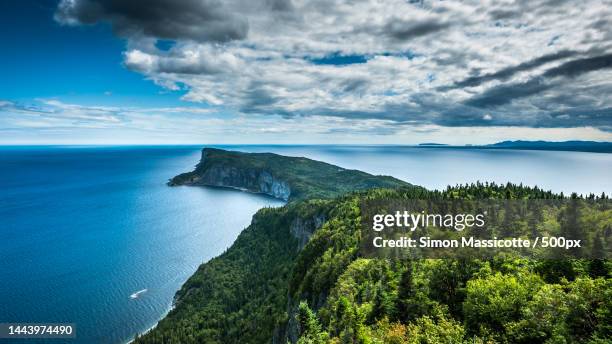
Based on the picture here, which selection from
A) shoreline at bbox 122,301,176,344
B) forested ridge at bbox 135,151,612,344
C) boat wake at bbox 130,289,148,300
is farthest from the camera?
boat wake at bbox 130,289,148,300

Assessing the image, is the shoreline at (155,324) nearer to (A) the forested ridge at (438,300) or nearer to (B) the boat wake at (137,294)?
(A) the forested ridge at (438,300)

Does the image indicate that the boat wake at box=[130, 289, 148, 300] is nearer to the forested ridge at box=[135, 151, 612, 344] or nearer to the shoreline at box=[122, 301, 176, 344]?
the shoreline at box=[122, 301, 176, 344]

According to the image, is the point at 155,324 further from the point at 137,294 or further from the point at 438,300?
the point at 438,300

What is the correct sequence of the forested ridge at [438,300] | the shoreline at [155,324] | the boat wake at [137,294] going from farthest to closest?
the boat wake at [137,294] → the shoreline at [155,324] → the forested ridge at [438,300]

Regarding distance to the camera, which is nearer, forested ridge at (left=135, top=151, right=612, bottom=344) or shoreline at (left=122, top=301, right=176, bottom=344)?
forested ridge at (left=135, top=151, right=612, bottom=344)

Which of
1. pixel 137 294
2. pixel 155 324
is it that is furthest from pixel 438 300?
pixel 137 294

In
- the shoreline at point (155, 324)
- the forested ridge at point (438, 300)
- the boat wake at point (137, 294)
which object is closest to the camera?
the forested ridge at point (438, 300)

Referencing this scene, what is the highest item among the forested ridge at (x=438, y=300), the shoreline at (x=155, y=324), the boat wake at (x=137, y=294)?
the forested ridge at (x=438, y=300)

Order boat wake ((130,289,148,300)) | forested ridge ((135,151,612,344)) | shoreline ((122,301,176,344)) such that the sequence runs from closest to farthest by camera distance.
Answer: forested ridge ((135,151,612,344)) → shoreline ((122,301,176,344)) → boat wake ((130,289,148,300))

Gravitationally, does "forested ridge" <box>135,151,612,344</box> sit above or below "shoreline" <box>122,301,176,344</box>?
above

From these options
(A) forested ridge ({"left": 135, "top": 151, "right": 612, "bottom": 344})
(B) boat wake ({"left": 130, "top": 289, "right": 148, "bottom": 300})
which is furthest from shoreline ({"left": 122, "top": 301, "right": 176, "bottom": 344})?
(B) boat wake ({"left": 130, "top": 289, "right": 148, "bottom": 300})

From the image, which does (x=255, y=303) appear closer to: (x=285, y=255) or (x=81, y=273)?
(x=285, y=255)

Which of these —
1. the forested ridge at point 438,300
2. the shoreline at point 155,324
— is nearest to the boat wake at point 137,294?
the shoreline at point 155,324
